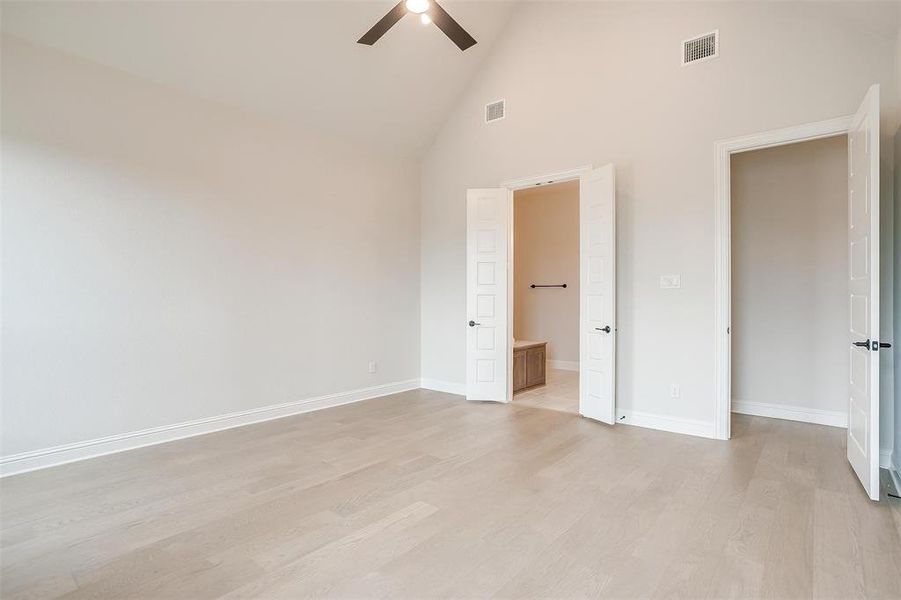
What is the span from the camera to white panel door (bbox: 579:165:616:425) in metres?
4.18

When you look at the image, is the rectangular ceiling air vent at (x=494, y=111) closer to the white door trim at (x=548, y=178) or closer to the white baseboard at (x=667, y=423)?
the white door trim at (x=548, y=178)

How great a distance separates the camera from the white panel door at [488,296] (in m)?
5.14

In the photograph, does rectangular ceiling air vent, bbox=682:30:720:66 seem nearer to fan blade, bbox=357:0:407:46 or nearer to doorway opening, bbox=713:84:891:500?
doorway opening, bbox=713:84:891:500

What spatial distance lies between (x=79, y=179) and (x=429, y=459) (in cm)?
322

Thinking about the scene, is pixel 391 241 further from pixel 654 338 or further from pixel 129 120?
pixel 654 338

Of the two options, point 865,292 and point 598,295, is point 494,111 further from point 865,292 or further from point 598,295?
point 865,292

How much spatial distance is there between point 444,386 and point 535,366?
1.23 m

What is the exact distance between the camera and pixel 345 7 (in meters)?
3.95

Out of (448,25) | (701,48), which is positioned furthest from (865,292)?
(448,25)

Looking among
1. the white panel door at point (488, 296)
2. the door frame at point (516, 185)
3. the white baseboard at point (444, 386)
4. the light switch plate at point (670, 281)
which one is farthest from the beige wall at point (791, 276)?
the white baseboard at point (444, 386)

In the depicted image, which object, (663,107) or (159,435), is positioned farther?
(663,107)

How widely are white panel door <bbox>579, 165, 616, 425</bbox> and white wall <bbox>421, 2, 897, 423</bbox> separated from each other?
0.65 feet

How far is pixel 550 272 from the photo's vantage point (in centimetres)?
762

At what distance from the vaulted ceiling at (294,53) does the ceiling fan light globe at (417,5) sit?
4.28ft
